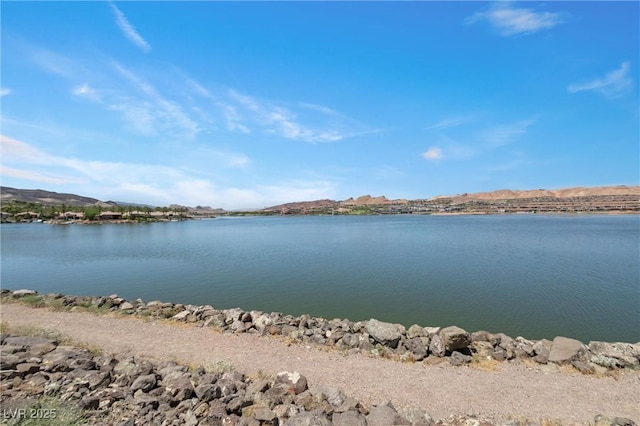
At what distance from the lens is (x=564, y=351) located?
32.7 feet

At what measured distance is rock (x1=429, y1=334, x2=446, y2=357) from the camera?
1031cm

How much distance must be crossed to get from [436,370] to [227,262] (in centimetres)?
2471

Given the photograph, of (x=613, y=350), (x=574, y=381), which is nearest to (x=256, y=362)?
(x=574, y=381)

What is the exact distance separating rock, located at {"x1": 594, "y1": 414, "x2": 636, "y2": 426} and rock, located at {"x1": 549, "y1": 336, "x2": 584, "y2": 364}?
10.8 feet

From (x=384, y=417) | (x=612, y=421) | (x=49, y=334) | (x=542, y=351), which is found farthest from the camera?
(x=49, y=334)

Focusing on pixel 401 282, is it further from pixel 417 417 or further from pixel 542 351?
pixel 417 417

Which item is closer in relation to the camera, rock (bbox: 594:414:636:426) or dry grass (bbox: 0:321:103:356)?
rock (bbox: 594:414:636:426)

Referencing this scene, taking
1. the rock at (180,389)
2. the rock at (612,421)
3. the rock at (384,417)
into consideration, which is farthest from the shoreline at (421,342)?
the rock at (180,389)

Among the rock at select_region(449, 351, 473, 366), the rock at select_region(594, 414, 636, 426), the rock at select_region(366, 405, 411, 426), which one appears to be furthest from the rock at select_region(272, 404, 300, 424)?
the rock at select_region(594, 414, 636, 426)

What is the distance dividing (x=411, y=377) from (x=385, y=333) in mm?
2198

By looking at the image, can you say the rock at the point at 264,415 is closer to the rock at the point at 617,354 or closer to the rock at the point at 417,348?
the rock at the point at 417,348

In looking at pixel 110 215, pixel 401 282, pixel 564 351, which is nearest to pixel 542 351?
pixel 564 351

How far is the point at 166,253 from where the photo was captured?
37.4 meters

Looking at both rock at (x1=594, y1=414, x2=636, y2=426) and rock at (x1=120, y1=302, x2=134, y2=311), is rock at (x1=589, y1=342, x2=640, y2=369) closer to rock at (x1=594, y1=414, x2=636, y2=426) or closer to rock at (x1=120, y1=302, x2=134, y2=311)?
rock at (x1=594, y1=414, x2=636, y2=426)
